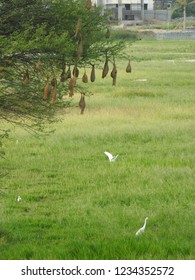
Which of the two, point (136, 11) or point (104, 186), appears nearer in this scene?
point (104, 186)

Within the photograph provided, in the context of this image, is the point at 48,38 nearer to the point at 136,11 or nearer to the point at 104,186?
the point at 104,186

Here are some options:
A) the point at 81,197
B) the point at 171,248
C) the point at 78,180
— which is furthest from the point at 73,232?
the point at 78,180

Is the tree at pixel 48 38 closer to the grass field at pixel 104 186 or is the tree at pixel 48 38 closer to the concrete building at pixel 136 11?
the grass field at pixel 104 186

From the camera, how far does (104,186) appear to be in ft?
50.9

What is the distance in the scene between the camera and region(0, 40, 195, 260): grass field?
10766 millimetres

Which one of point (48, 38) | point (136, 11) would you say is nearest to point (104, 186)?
point (48, 38)

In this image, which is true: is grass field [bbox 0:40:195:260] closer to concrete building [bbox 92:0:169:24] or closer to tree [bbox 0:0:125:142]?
tree [bbox 0:0:125:142]

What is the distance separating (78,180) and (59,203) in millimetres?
2084

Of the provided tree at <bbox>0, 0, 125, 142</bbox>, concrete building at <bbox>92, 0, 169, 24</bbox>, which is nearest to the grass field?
tree at <bbox>0, 0, 125, 142</bbox>

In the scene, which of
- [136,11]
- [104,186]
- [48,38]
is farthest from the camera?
[136,11]

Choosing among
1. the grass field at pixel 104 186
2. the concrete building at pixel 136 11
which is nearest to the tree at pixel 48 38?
the grass field at pixel 104 186

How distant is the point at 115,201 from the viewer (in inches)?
554

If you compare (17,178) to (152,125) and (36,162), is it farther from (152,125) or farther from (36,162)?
(152,125)

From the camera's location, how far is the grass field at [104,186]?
1077 centimetres
